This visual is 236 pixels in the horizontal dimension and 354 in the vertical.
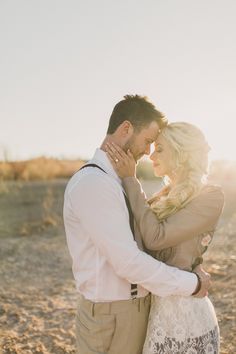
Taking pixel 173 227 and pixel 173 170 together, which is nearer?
pixel 173 227

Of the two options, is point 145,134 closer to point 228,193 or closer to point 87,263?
point 87,263

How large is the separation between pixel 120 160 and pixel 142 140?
202 millimetres

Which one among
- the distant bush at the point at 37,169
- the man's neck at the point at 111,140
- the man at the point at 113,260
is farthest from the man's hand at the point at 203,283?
the distant bush at the point at 37,169

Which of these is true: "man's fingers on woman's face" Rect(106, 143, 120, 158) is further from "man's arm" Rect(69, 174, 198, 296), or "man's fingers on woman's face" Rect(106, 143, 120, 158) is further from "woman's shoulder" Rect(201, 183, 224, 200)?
"woman's shoulder" Rect(201, 183, 224, 200)

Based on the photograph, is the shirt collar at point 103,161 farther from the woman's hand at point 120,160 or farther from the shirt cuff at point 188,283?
the shirt cuff at point 188,283

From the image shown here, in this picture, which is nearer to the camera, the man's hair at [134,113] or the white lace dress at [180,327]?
the white lace dress at [180,327]

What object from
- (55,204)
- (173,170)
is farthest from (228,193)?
Result: (173,170)

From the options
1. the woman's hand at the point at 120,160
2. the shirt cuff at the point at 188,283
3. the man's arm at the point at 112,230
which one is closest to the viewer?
the man's arm at the point at 112,230

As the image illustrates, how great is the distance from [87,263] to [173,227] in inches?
18.9

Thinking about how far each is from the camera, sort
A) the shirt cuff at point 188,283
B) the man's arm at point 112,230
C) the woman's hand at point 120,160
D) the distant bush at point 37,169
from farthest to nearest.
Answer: the distant bush at point 37,169, the woman's hand at point 120,160, the shirt cuff at point 188,283, the man's arm at point 112,230

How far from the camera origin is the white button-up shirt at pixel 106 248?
99.5 inches

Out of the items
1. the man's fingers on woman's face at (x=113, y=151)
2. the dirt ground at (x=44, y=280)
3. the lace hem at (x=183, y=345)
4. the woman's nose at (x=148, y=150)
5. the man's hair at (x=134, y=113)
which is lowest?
the dirt ground at (x=44, y=280)

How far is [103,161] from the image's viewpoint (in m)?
2.77

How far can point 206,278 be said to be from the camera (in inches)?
110
